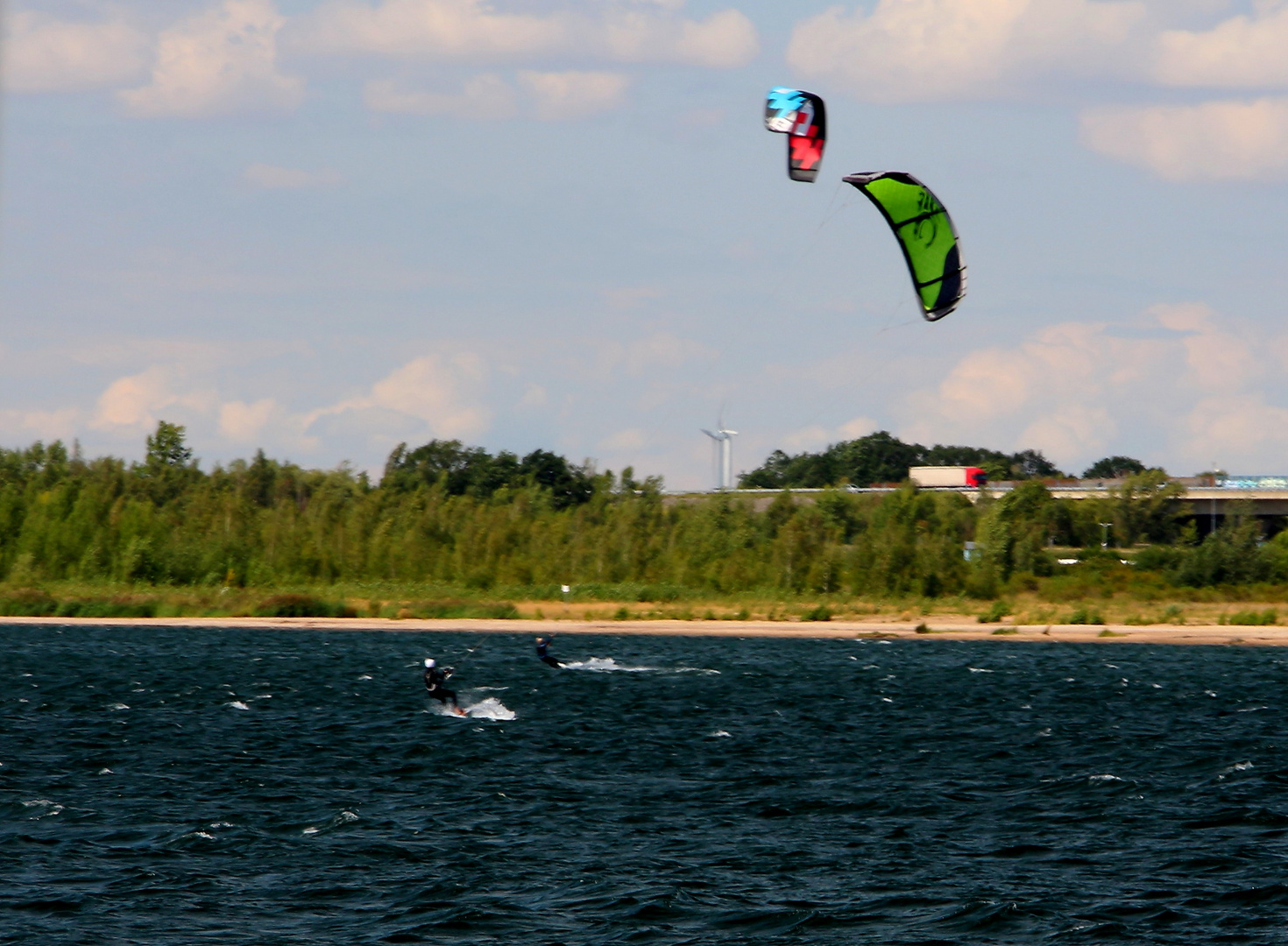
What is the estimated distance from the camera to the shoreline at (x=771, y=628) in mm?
62216

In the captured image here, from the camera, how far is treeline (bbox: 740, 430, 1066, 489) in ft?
451

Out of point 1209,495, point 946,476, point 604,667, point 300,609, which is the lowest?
point 604,667

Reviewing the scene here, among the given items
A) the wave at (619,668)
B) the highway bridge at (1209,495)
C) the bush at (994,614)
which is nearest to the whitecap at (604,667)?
the wave at (619,668)

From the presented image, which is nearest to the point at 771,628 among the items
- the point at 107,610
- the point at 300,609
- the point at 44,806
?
the point at 300,609

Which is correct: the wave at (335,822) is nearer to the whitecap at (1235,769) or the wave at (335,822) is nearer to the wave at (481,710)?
the wave at (481,710)

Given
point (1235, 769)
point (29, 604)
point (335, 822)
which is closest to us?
point (335, 822)

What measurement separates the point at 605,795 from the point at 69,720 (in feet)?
52.4

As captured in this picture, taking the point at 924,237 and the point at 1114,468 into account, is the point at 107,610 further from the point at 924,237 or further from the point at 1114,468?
the point at 1114,468

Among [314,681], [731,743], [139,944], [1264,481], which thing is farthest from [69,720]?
[1264,481]

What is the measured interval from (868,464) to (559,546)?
7154 cm

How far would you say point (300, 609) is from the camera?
69750 mm

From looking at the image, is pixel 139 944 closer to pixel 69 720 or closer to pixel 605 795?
pixel 605 795

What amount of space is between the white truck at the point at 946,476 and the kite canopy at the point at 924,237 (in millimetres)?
98709

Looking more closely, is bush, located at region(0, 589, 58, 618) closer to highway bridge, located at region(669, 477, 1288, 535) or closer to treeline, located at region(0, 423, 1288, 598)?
treeline, located at region(0, 423, 1288, 598)
